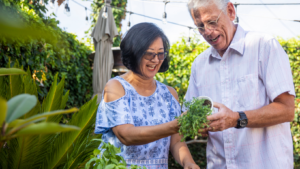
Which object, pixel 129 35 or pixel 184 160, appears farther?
pixel 129 35

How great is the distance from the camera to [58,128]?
35 centimetres

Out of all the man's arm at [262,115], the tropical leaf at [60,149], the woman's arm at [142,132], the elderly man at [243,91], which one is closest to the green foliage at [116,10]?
the tropical leaf at [60,149]

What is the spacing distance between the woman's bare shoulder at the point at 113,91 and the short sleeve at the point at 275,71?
101 cm

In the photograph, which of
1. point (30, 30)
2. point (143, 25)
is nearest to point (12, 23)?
point (30, 30)

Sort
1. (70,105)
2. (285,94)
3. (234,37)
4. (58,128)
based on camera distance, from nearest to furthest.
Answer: (58,128), (285,94), (234,37), (70,105)

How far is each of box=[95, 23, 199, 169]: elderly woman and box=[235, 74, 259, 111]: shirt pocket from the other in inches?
19.9

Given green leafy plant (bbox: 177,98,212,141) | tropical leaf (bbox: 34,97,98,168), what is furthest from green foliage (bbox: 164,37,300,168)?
green leafy plant (bbox: 177,98,212,141)

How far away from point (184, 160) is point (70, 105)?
196 inches

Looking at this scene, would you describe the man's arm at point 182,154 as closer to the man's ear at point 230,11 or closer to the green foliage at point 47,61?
the man's ear at point 230,11

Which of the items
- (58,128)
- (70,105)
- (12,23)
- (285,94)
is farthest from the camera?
(70,105)

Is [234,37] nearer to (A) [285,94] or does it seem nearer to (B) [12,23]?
(A) [285,94]

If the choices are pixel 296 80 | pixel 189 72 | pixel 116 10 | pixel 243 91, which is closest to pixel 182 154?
pixel 243 91

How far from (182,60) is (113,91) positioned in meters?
5.37

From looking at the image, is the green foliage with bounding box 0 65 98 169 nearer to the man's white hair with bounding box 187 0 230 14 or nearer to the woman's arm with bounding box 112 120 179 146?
the woman's arm with bounding box 112 120 179 146
